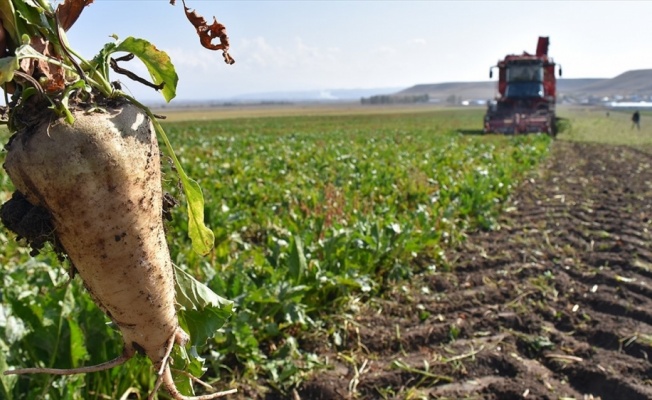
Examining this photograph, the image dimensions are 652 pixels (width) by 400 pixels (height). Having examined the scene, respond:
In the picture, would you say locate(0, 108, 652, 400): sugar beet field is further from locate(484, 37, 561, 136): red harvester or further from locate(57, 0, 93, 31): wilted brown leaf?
locate(484, 37, 561, 136): red harvester

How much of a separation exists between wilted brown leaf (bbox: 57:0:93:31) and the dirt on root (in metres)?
2.00

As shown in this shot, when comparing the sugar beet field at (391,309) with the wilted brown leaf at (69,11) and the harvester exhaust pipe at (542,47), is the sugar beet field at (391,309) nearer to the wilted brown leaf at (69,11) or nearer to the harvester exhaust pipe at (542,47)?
the wilted brown leaf at (69,11)

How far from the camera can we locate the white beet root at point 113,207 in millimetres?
1164

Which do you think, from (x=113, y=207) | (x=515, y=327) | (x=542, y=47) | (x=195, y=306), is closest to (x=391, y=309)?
(x=515, y=327)

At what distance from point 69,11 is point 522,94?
20.1m

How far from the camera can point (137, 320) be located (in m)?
1.51

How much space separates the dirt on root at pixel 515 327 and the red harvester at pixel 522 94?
46.6ft

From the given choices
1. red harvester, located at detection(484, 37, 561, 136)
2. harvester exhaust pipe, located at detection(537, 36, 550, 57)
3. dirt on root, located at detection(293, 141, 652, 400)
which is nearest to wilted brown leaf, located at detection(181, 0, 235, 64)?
dirt on root, located at detection(293, 141, 652, 400)

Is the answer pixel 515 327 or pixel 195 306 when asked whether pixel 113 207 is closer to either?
pixel 195 306

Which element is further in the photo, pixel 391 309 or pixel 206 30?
pixel 391 309

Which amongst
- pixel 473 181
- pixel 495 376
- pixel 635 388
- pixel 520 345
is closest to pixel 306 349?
pixel 495 376

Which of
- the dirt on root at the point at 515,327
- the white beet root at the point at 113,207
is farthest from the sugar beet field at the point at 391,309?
the white beet root at the point at 113,207

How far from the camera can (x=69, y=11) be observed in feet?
4.08

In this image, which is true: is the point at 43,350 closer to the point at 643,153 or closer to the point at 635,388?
the point at 635,388
